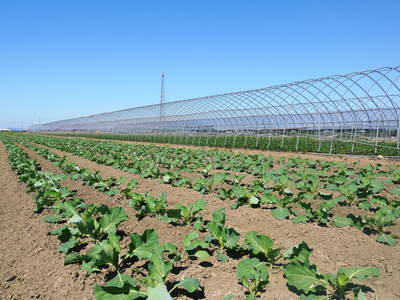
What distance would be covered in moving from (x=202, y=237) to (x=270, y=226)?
80 centimetres

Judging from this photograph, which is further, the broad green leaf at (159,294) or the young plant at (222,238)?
the young plant at (222,238)

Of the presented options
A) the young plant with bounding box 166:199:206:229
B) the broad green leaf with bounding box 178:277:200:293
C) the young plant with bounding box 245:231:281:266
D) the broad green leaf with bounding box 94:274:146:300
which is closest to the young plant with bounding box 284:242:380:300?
the young plant with bounding box 245:231:281:266

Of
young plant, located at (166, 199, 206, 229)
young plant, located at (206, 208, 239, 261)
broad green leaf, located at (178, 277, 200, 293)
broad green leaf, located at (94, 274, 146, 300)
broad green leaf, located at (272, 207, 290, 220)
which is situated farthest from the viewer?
broad green leaf, located at (272, 207, 290, 220)

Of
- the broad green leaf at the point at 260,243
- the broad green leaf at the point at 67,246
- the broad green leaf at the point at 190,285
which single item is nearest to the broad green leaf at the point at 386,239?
the broad green leaf at the point at 260,243

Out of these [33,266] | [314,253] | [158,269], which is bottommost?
[33,266]

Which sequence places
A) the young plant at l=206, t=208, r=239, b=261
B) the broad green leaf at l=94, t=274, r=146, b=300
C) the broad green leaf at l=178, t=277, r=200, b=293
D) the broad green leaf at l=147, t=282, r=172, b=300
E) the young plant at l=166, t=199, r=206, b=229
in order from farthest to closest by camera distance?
1. the young plant at l=166, t=199, r=206, b=229
2. the young plant at l=206, t=208, r=239, b=261
3. the broad green leaf at l=178, t=277, r=200, b=293
4. the broad green leaf at l=94, t=274, r=146, b=300
5. the broad green leaf at l=147, t=282, r=172, b=300

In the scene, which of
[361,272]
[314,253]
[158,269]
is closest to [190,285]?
[158,269]

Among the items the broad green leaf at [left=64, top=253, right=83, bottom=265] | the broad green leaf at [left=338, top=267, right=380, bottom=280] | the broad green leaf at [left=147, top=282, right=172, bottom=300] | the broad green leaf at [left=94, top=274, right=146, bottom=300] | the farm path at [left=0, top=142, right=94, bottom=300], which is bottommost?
the farm path at [left=0, top=142, right=94, bottom=300]

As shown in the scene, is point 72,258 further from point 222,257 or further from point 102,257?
point 222,257

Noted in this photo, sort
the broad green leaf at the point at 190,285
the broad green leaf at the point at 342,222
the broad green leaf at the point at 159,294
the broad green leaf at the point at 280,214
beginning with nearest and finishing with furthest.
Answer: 1. the broad green leaf at the point at 159,294
2. the broad green leaf at the point at 190,285
3. the broad green leaf at the point at 342,222
4. the broad green leaf at the point at 280,214

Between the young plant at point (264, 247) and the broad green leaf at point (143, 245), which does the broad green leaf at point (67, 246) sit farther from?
the young plant at point (264, 247)

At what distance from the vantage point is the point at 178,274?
7.91 ft

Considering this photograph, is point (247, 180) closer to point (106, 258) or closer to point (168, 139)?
point (106, 258)

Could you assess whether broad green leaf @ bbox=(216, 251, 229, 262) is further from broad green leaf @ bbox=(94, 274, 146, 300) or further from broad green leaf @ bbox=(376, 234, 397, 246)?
broad green leaf @ bbox=(376, 234, 397, 246)
